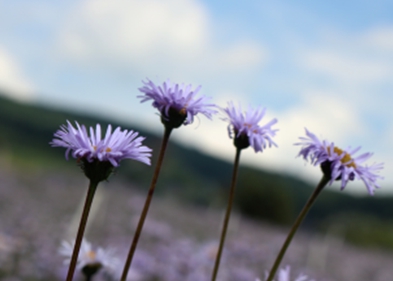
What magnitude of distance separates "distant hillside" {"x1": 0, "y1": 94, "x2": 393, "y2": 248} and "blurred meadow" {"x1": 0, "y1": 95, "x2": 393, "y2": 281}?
75 millimetres

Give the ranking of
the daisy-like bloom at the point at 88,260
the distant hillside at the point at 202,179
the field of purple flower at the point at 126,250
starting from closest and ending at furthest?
1. the daisy-like bloom at the point at 88,260
2. the field of purple flower at the point at 126,250
3. the distant hillside at the point at 202,179

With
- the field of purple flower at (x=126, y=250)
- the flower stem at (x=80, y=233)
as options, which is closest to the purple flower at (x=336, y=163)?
the flower stem at (x=80, y=233)

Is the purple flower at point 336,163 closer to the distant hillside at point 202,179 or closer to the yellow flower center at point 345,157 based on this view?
the yellow flower center at point 345,157

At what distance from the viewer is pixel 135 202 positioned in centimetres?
1361

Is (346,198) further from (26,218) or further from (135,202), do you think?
(26,218)

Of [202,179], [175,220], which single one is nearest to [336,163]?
[175,220]

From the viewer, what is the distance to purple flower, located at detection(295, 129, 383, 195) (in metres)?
1.25

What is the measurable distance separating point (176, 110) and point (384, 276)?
882 centimetres

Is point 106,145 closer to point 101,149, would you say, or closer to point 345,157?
point 101,149

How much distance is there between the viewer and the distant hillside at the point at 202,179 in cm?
1998

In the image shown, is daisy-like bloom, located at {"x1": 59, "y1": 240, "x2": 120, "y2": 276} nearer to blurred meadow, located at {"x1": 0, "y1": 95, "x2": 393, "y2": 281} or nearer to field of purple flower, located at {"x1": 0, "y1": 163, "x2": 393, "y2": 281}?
blurred meadow, located at {"x1": 0, "y1": 95, "x2": 393, "y2": 281}

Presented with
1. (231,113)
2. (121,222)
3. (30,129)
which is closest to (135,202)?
(121,222)

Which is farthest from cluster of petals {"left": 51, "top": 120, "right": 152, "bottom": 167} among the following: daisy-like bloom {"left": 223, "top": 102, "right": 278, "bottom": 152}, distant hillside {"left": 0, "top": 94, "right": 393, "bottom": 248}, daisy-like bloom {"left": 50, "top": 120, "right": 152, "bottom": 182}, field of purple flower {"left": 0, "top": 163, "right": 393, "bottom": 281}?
distant hillside {"left": 0, "top": 94, "right": 393, "bottom": 248}

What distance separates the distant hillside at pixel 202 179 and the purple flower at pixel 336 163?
43.6 feet
